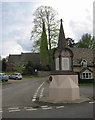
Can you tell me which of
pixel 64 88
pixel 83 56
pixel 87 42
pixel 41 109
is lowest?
pixel 41 109

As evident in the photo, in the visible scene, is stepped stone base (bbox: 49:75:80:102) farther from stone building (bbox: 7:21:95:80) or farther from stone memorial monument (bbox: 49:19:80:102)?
stone building (bbox: 7:21:95:80)

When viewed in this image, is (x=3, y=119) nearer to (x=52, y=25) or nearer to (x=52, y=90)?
(x=52, y=90)

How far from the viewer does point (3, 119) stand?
21.9ft

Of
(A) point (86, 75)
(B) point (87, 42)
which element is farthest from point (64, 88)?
(B) point (87, 42)

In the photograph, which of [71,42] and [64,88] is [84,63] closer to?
[64,88]

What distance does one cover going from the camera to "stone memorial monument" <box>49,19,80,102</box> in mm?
10961

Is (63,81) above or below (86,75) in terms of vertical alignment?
above

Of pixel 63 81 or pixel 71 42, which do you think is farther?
pixel 71 42

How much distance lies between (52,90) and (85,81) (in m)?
21.6

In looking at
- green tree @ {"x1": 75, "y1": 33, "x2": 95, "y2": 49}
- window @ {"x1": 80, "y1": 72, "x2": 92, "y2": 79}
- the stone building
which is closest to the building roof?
the stone building

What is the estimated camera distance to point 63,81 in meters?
11.4

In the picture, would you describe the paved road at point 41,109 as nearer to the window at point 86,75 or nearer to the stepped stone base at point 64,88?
the stepped stone base at point 64,88

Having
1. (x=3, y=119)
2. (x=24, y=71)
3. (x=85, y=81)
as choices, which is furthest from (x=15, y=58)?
(x=3, y=119)

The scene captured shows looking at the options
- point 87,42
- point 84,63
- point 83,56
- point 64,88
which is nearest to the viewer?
point 64,88
